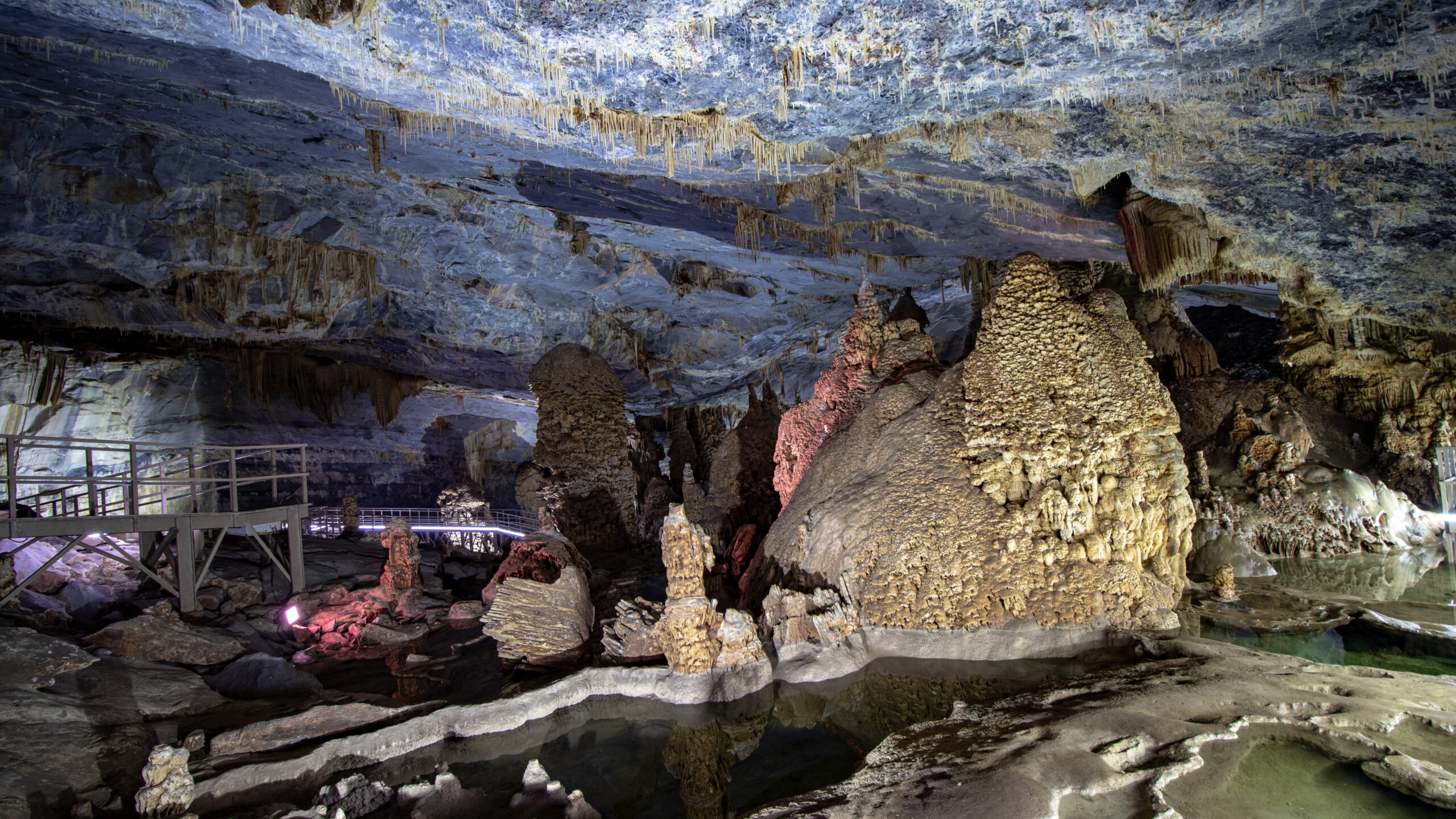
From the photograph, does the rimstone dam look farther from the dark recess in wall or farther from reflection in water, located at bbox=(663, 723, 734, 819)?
the dark recess in wall

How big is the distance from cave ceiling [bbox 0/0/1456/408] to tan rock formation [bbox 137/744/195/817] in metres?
6.24

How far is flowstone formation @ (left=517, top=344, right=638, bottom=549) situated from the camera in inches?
751

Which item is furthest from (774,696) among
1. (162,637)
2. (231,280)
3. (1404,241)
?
(231,280)

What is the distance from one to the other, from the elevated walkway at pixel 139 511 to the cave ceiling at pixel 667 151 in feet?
10.7

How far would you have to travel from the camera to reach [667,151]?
8961 mm

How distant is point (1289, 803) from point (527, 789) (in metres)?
5.58

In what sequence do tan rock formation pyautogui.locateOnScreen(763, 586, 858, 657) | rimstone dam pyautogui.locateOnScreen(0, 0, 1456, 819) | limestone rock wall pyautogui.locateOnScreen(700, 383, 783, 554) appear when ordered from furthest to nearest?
limestone rock wall pyautogui.locateOnScreen(700, 383, 783, 554)
tan rock formation pyautogui.locateOnScreen(763, 586, 858, 657)
rimstone dam pyautogui.locateOnScreen(0, 0, 1456, 819)

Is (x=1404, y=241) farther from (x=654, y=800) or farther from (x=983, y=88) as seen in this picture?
(x=654, y=800)

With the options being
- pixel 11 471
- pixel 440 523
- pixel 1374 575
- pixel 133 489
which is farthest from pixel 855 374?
pixel 440 523

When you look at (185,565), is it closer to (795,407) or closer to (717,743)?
(717,743)

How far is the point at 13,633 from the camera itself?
8.56 metres

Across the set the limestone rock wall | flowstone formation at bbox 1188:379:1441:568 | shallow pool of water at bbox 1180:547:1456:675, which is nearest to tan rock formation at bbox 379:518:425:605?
the limestone rock wall

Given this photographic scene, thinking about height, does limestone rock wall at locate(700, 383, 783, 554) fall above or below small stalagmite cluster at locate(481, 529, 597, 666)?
above

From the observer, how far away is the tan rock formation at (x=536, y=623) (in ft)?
32.1
